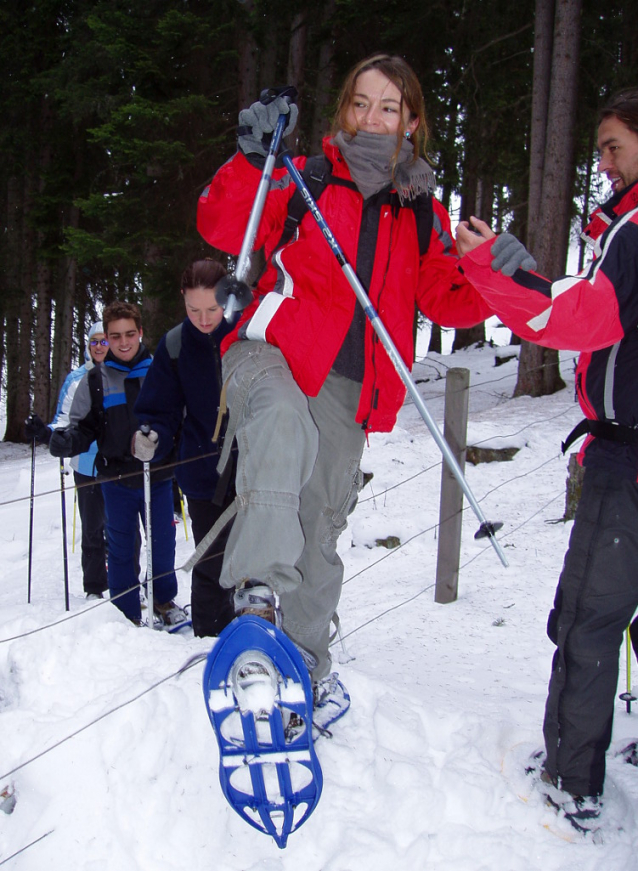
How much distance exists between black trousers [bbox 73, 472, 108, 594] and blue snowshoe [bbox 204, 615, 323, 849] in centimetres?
386

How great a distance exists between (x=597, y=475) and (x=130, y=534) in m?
3.28

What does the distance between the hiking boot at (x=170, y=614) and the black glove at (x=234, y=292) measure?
2937 mm

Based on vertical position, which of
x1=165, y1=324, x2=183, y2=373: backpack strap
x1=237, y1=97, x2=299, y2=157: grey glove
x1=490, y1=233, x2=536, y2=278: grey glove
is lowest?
x1=165, y1=324, x2=183, y2=373: backpack strap

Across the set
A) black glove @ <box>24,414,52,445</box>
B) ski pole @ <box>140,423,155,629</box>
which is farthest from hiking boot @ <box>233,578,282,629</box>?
black glove @ <box>24,414,52,445</box>

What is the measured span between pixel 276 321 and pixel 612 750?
6.97 feet

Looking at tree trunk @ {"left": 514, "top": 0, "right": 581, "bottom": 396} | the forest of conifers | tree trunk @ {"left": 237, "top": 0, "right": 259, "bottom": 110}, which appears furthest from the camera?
tree trunk @ {"left": 237, "top": 0, "right": 259, "bottom": 110}

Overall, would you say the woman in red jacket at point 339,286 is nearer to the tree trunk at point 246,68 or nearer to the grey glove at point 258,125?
the grey glove at point 258,125

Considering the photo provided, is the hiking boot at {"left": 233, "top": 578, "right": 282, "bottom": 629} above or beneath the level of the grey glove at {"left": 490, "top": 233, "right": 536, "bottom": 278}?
beneath

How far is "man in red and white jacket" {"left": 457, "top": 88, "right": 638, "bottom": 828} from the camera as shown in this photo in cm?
216

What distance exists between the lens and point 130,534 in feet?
15.5

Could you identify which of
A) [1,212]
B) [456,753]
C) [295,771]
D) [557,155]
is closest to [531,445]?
[557,155]

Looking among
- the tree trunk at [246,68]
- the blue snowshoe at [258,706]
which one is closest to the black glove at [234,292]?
the blue snowshoe at [258,706]

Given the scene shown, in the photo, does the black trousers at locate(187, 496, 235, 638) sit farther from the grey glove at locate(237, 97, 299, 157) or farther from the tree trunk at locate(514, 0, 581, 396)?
the tree trunk at locate(514, 0, 581, 396)

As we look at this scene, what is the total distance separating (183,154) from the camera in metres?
10.8
